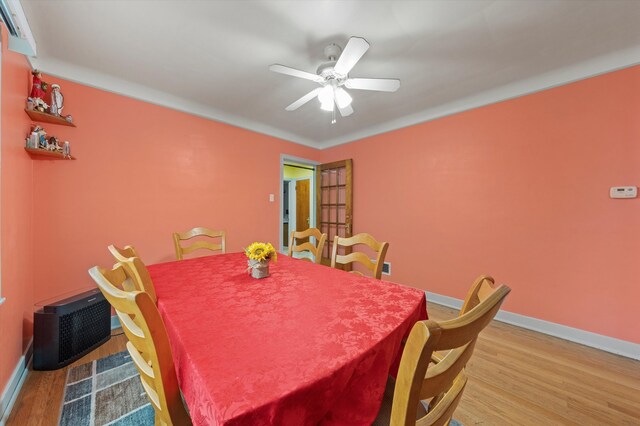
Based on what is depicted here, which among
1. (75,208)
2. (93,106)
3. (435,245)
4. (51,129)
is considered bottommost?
(435,245)

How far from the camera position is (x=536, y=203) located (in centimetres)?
226

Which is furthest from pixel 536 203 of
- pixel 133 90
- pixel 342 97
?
pixel 133 90

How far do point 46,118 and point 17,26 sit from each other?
2.68 feet

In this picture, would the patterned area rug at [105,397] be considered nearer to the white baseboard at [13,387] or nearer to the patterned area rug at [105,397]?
the patterned area rug at [105,397]

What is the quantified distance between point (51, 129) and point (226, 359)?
8.88ft

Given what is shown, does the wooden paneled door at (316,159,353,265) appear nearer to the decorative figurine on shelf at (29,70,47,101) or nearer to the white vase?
the white vase

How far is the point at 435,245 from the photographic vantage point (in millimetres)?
2945

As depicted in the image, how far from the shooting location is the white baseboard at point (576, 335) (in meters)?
1.85

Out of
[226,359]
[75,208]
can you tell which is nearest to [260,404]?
[226,359]

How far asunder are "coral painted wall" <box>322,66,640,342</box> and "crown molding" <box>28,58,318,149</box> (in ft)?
7.71

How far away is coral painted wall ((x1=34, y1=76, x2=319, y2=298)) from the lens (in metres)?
2.00

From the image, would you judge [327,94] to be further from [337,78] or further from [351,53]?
[351,53]

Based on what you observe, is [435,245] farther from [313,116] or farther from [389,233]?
[313,116]

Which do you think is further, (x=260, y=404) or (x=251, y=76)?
(x=251, y=76)
